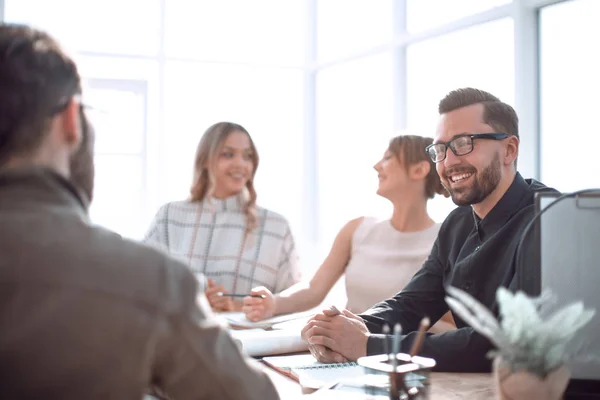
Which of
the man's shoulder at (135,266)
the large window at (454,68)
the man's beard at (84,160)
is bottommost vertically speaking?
the man's shoulder at (135,266)

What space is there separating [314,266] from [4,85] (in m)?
5.12

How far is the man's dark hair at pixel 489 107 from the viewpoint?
2111 millimetres

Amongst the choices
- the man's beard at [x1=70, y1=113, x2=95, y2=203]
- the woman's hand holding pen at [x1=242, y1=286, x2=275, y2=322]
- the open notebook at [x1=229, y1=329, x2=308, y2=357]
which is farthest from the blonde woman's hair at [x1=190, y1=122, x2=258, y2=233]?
the man's beard at [x1=70, y1=113, x2=95, y2=203]

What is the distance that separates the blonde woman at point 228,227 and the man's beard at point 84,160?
2.22m

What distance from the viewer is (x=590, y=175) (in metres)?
3.21

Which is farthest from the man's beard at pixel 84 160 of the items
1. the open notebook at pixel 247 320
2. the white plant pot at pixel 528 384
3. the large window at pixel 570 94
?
the large window at pixel 570 94

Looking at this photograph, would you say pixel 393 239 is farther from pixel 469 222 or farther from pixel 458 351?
pixel 458 351

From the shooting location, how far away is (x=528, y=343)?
1085 mm

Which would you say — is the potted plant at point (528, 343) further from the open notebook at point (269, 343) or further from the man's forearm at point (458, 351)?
the open notebook at point (269, 343)

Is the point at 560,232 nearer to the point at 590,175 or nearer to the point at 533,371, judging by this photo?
the point at 533,371

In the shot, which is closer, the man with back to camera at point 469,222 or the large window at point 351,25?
the man with back to camera at point 469,222

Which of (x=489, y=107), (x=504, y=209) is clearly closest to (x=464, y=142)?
(x=489, y=107)

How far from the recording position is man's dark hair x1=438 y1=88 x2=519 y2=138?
2.11 m

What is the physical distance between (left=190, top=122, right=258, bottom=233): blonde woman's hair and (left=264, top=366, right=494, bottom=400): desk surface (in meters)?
1.88
